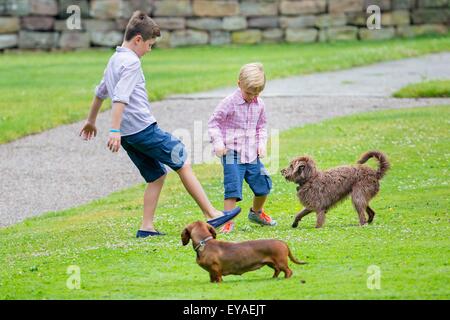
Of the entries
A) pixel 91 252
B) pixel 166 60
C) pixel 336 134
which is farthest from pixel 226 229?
pixel 166 60

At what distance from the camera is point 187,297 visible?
736 cm

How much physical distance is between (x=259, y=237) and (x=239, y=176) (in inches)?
32.3

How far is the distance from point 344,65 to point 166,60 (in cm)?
401

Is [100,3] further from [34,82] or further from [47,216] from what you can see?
[47,216]

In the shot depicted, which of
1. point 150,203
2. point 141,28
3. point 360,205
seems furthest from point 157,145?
point 360,205

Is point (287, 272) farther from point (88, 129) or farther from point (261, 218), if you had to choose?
point (88, 129)

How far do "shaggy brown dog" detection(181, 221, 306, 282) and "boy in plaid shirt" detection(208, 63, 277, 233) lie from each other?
7.33 feet

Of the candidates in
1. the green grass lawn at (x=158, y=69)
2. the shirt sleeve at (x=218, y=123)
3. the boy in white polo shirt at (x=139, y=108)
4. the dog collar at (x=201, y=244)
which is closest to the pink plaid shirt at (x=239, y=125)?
the shirt sleeve at (x=218, y=123)

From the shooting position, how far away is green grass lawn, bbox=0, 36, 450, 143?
18234 millimetres

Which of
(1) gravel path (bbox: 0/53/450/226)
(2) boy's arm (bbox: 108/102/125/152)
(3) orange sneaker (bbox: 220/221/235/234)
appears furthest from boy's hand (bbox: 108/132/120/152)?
(1) gravel path (bbox: 0/53/450/226)

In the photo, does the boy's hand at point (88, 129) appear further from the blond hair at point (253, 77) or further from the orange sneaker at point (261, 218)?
the orange sneaker at point (261, 218)

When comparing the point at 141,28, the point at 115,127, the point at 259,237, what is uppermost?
the point at 141,28

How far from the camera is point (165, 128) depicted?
1689 cm

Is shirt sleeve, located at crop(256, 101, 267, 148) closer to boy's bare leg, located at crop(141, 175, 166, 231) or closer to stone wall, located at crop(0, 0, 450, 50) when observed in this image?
boy's bare leg, located at crop(141, 175, 166, 231)
